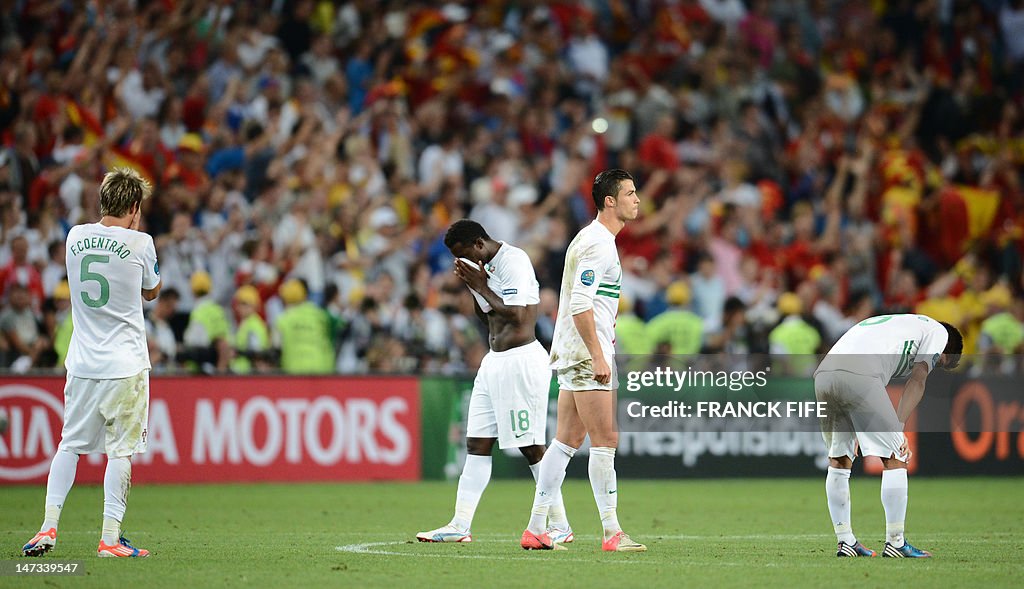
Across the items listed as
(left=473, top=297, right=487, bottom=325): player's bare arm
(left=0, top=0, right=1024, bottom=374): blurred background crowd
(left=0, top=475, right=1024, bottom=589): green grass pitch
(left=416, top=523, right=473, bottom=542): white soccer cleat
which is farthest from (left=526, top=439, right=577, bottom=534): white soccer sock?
(left=0, top=0, right=1024, bottom=374): blurred background crowd

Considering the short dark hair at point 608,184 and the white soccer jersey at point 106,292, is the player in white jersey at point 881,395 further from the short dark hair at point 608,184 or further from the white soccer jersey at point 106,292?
the white soccer jersey at point 106,292

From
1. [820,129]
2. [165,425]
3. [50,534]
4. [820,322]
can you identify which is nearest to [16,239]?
[165,425]

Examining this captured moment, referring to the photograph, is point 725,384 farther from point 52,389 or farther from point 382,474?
point 52,389

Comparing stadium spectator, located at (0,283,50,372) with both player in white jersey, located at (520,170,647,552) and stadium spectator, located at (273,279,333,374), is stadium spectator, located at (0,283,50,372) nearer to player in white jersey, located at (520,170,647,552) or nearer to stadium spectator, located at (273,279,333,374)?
stadium spectator, located at (273,279,333,374)

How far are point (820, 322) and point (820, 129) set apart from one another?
5929 mm

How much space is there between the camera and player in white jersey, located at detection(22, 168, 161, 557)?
9758 mm

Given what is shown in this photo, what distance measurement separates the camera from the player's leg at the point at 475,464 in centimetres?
1141

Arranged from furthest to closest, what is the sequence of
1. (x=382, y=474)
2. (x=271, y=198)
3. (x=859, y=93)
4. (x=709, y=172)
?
1. (x=859, y=93)
2. (x=709, y=172)
3. (x=271, y=198)
4. (x=382, y=474)

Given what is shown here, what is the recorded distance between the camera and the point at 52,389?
1764 cm

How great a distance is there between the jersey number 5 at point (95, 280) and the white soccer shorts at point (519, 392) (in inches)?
118

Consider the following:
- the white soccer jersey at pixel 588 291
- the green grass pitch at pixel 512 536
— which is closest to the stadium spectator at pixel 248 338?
the green grass pitch at pixel 512 536

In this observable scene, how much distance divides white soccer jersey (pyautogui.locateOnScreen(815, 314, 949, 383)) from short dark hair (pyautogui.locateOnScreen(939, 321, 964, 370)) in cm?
5

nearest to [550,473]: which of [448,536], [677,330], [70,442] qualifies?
[448,536]

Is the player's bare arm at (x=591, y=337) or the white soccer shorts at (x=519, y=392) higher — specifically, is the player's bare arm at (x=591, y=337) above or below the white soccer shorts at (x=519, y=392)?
above
